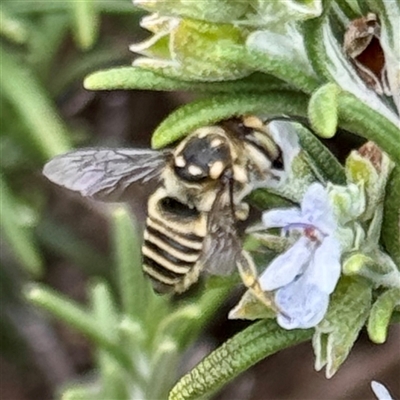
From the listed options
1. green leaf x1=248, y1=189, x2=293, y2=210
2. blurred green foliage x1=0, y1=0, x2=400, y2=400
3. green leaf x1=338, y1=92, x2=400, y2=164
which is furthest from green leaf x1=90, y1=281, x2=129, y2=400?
green leaf x1=338, y1=92, x2=400, y2=164

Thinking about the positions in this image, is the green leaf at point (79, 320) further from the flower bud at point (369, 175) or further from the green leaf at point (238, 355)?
the flower bud at point (369, 175)

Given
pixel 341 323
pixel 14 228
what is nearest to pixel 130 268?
pixel 14 228

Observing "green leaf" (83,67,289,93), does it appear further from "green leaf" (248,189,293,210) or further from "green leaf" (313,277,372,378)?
"green leaf" (313,277,372,378)

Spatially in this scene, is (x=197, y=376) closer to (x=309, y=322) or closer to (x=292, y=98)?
(x=309, y=322)

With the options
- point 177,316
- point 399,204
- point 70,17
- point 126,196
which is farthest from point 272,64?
point 70,17

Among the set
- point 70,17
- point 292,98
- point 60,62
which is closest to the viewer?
point 292,98

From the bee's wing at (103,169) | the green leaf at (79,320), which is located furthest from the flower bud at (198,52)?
the green leaf at (79,320)
